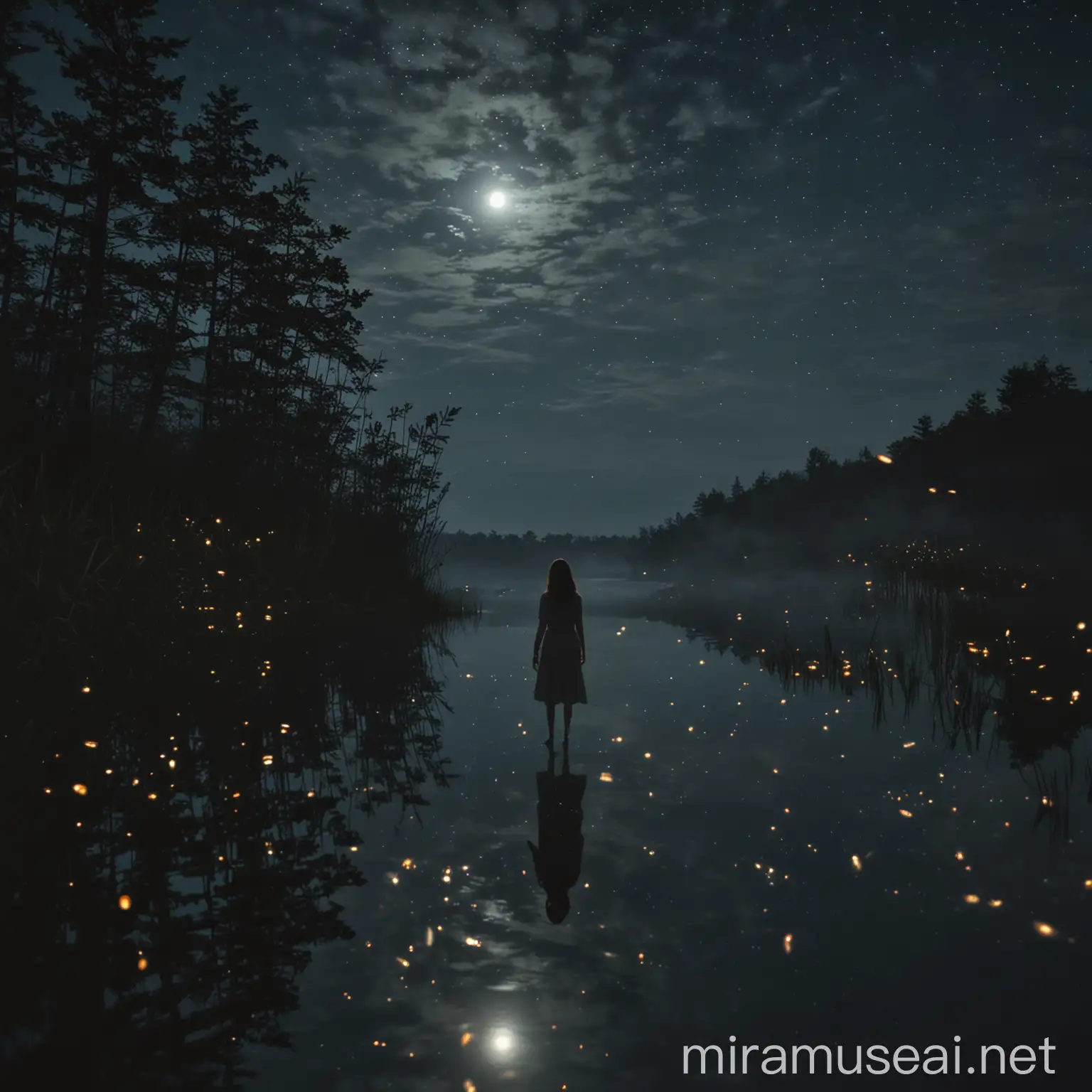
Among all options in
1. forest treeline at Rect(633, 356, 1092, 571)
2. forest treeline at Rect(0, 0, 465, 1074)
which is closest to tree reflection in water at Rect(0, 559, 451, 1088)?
forest treeline at Rect(0, 0, 465, 1074)

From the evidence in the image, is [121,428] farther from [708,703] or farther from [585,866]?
[585,866]

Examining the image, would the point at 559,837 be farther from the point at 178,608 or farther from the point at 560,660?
the point at 178,608

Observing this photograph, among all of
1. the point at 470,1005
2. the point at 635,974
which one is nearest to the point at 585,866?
the point at 635,974

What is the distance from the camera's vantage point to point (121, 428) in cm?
2230

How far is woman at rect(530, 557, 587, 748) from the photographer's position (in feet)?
33.9

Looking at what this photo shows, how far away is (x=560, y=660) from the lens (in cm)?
1034

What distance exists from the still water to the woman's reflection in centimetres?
8

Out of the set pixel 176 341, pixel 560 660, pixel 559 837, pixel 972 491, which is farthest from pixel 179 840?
pixel 972 491

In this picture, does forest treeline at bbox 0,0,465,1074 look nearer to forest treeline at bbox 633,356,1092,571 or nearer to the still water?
the still water

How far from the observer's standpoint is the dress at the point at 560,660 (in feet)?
33.9

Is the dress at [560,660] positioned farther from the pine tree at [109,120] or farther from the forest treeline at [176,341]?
the pine tree at [109,120]

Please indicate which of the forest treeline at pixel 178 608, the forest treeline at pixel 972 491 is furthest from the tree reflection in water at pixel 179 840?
the forest treeline at pixel 972 491

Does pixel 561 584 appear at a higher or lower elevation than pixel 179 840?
higher

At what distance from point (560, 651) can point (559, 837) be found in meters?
3.65
